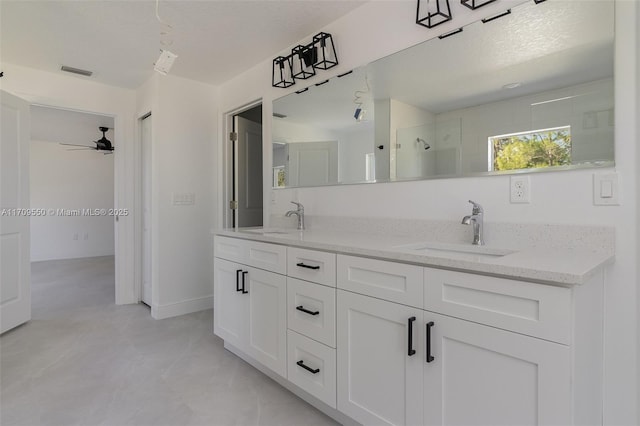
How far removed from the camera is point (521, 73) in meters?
1.46

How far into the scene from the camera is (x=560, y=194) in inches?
53.6

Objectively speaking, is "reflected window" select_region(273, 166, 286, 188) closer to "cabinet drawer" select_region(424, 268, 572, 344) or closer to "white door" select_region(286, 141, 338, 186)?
"white door" select_region(286, 141, 338, 186)

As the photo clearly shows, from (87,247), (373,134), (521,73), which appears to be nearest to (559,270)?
(521,73)

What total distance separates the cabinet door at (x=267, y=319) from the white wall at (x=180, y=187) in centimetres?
152

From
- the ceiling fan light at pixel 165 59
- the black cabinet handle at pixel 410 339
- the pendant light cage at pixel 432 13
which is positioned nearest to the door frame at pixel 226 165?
the ceiling fan light at pixel 165 59

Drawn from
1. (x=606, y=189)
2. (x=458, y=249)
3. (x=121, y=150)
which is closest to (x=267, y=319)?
(x=458, y=249)

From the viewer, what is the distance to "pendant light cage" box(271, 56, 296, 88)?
2.62 metres

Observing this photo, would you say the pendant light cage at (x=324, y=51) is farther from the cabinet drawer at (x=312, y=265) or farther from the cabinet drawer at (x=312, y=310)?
the cabinet drawer at (x=312, y=310)

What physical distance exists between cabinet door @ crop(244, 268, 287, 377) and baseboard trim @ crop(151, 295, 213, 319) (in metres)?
1.50

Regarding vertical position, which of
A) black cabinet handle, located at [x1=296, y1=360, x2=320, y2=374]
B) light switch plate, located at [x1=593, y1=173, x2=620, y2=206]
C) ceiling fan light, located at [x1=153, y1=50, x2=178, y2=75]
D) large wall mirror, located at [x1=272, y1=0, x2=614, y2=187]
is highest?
ceiling fan light, located at [x1=153, y1=50, x2=178, y2=75]

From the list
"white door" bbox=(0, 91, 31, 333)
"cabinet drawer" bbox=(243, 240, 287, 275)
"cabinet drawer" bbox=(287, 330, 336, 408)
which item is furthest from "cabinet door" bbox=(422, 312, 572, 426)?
"white door" bbox=(0, 91, 31, 333)

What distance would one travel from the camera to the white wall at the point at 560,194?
1.21 meters

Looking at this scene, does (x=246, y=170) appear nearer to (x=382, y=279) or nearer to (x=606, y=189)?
(x=382, y=279)

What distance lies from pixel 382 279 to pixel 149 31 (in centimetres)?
239
